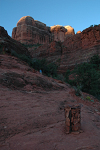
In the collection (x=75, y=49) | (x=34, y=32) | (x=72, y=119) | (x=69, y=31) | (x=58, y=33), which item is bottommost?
(x=72, y=119)

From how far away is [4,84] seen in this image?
459 centimetres

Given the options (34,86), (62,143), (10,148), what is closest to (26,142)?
(10,148)

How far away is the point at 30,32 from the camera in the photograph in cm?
4334

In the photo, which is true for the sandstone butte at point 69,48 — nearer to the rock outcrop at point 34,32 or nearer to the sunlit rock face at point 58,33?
the rock outcrop at point 34,32

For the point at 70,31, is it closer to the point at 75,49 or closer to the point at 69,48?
the point at 69,48

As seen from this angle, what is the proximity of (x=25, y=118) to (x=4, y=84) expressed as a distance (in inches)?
105

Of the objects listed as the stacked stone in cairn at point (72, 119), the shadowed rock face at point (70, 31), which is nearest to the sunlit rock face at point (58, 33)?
the shadowed rock face at point (70, 31)

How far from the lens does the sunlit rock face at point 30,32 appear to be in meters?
43.0

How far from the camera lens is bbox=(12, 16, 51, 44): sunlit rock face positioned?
43.0 metres

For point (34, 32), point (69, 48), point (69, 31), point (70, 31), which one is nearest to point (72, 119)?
point (69, 48)

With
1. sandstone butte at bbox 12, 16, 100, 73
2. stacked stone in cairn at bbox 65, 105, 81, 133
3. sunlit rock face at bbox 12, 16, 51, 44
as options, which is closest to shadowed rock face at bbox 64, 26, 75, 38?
sunlit rock face at bbox 12, 16, 51, 44

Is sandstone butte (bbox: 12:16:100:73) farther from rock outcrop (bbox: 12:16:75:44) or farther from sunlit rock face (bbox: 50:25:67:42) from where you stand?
sunlit rock face (bbox: 50:25:67:42)

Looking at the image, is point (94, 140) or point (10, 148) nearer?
point (10, 148)

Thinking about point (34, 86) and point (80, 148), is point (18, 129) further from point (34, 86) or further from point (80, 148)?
point (34, 86)
